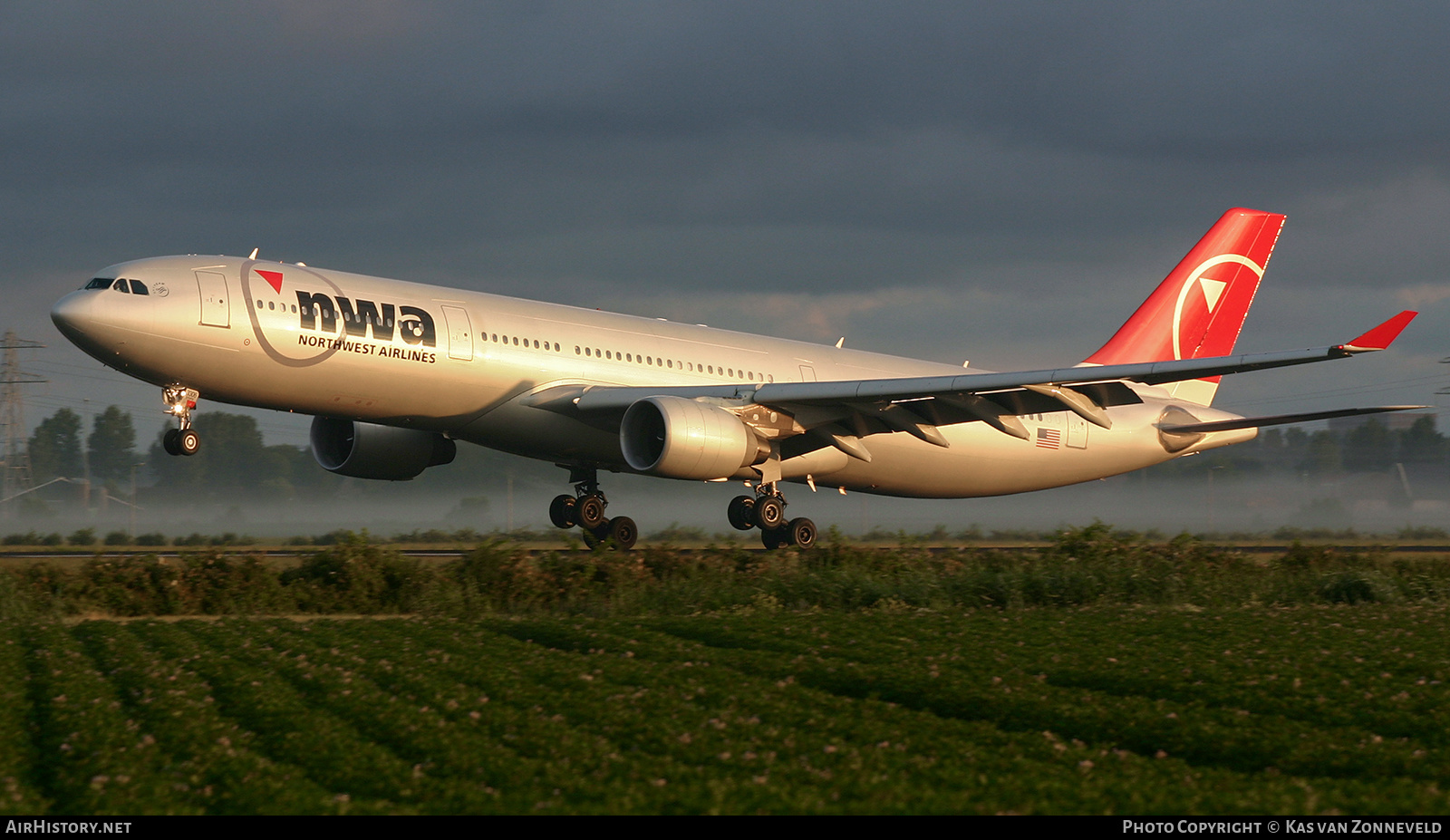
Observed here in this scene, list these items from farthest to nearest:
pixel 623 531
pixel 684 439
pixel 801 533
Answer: pixel 623 531
pixel 801 533
pixel 684 439

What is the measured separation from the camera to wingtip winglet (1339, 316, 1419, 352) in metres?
18.5

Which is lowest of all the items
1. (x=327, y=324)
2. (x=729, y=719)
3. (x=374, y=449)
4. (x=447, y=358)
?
(x=729, y=719)

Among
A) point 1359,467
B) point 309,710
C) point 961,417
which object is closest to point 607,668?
point 309,710

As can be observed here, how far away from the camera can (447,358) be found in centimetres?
2347

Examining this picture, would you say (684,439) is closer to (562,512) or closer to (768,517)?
(768,517)

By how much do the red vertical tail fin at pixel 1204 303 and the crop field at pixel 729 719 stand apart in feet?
68.1

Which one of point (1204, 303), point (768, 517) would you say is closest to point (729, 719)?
point (768, 517)

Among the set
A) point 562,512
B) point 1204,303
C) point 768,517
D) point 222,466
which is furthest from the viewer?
point 222,466

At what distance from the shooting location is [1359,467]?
40375mm

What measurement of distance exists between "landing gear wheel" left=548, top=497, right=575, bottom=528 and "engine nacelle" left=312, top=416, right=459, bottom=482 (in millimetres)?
2744

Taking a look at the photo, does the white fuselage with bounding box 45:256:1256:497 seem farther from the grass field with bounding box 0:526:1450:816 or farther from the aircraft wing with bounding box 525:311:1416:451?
the grass field with bounding box 0:526:1450:816

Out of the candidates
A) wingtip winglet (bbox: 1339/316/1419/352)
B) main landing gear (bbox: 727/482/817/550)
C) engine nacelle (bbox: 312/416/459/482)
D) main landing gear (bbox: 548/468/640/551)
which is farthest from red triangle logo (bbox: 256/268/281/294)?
wingtip winglet (bbox: 1339/316/1419/352)

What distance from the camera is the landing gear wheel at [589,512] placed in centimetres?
2920

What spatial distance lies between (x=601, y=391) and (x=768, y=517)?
171 inches
